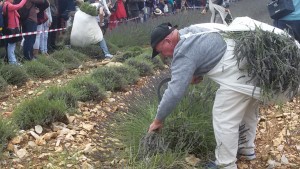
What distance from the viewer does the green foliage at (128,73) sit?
6.85 metres

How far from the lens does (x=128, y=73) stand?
695 cm

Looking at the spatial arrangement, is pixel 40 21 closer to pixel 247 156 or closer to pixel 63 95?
pixel 63 95

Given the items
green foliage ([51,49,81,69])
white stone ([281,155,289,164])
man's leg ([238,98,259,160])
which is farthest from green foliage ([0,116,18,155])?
green foliage ([51,49,81,69])

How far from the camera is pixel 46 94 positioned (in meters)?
5.11

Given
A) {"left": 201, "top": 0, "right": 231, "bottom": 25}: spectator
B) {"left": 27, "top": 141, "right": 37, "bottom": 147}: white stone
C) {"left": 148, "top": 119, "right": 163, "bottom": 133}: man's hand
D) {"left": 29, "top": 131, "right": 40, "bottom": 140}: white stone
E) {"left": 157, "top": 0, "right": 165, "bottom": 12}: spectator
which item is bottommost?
{"left": 27, "top": 141, "right": 37, "bottom": 147}: white stone

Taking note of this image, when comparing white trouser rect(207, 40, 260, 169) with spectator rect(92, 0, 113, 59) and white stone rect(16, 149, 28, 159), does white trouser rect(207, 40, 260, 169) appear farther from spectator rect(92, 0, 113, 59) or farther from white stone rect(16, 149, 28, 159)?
spectator rect(92, 0, 113, 59)

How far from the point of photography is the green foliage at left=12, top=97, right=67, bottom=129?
462 cm

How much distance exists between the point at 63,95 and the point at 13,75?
193 cm

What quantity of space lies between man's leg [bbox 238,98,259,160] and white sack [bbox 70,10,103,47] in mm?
5853

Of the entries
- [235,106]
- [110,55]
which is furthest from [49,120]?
[110,55]

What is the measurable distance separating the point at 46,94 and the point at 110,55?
4318 millimetres

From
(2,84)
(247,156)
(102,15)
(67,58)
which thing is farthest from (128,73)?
(102,15)

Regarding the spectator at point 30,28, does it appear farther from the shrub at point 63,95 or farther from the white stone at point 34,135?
the white stone at point 34,135

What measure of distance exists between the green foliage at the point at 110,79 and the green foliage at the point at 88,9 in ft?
9.74
